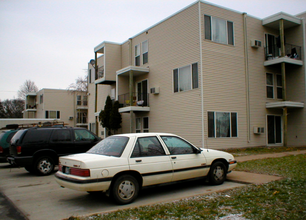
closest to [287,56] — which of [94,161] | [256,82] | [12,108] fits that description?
[256,82]

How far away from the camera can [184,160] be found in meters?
7.25

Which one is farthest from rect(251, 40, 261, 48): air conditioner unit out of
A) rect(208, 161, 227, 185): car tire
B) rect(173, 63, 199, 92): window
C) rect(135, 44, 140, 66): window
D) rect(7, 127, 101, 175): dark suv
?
rect(208, 161, 227, 185): car tire

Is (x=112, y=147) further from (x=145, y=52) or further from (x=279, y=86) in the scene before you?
(x=279, y=86)

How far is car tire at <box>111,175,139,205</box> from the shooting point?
6.07 meters

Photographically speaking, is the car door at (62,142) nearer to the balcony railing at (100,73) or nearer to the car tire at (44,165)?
the car tire at (44,165)

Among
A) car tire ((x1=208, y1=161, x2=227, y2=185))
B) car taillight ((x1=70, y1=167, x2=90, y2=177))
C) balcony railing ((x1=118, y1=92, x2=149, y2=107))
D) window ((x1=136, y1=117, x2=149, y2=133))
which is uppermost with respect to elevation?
balcony railing ((x1=118, y1=92, x2=149, y2=107))

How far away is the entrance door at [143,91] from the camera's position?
21822 millimetres

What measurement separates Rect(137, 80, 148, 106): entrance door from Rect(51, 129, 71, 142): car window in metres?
10.2

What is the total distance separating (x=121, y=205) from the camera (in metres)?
6.14

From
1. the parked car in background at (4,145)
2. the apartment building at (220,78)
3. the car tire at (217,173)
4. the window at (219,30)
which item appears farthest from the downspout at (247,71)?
the parked car in background at (4,145)

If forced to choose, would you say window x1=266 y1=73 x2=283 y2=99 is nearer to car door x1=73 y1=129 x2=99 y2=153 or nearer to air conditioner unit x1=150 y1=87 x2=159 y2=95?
air conditioner unit x1=150 y1=87 x2=159 y2=95

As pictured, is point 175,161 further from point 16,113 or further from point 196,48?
point 16,113

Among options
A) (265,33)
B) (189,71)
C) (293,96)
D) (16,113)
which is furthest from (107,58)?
(16,113)

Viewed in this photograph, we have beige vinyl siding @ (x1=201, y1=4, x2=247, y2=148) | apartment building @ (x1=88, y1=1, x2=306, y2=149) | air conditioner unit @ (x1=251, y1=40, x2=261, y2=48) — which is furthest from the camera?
air conditioner unit @ (x1=251, y1=40, x2=261, y2=48)
